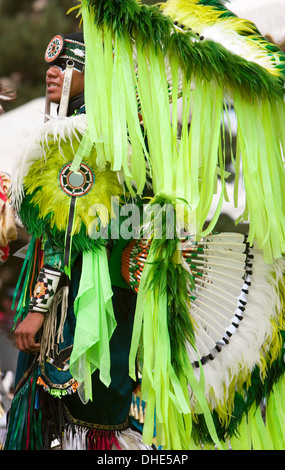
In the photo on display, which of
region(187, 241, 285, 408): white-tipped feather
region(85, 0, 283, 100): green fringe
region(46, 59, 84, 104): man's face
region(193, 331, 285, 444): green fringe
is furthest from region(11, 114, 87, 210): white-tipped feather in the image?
region(193, 331, 285, 444): green fringe

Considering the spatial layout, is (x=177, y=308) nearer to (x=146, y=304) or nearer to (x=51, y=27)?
(x=146, y=304)

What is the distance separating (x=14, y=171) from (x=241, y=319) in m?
0.82

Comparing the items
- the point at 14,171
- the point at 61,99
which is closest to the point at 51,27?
the point at 61,99

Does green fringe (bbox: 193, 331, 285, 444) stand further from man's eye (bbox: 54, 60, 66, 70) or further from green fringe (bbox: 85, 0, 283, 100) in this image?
man's eye (bbox: 54, 60, 66, 70)

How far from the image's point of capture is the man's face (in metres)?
1.88

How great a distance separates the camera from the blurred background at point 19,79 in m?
2.54

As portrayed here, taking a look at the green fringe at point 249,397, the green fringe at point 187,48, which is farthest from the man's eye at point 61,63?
the green fringe at point 249,397

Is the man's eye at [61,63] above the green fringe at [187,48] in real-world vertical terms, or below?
above

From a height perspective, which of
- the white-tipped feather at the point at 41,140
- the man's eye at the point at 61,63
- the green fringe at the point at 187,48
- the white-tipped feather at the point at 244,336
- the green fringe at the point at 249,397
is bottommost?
the green fringe at the point at 249,397

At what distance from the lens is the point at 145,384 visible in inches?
63.0

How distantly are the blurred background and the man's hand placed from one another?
2.66 ft

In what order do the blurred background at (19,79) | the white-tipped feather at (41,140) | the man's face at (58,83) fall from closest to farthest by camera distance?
the white-tipped feather at (41,140) < the man's face at (58,83) < the blurred background at (19,79)

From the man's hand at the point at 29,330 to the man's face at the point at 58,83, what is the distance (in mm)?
689

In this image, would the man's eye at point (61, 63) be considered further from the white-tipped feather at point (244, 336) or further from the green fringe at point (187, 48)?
the white-tipped feather at point (244, 336)
